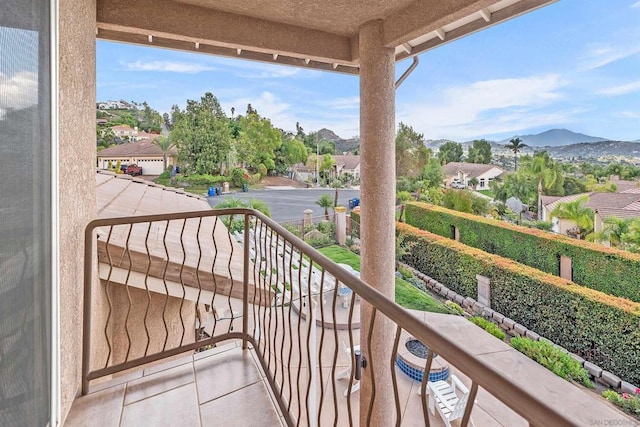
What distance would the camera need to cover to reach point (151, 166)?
5578mm

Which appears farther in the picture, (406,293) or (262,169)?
(406,293)

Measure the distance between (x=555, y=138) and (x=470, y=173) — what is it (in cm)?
198

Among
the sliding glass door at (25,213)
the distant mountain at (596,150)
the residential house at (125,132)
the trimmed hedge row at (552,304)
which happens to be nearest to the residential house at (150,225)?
the sliding glass door at (25,213)

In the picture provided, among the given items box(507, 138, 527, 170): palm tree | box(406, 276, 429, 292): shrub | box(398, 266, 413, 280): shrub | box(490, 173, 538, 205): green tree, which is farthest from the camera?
box(398, 266, 413, 280): shrub

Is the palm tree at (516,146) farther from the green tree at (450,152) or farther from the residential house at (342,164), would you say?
the residential house at (342,164)

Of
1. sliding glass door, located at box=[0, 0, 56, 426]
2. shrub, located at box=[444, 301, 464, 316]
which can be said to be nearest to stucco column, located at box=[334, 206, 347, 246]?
shrub, located at box=[444, 301, 464, 316]

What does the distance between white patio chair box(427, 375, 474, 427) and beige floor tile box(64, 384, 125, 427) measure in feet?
11.3

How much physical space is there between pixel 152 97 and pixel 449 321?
710 centimetres

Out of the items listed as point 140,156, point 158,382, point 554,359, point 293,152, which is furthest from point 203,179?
point 554,359

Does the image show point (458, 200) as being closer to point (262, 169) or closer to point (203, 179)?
point (262, 169)

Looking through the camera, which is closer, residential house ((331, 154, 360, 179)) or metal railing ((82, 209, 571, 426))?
metal railing ((82, 209, 571, 426))

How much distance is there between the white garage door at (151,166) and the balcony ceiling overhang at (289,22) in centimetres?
316

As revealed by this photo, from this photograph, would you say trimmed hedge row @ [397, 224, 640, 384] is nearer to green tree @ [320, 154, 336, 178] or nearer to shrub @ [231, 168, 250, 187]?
green tree @ [320, 154, 336, 178]

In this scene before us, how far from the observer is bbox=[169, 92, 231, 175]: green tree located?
18.4 feet
